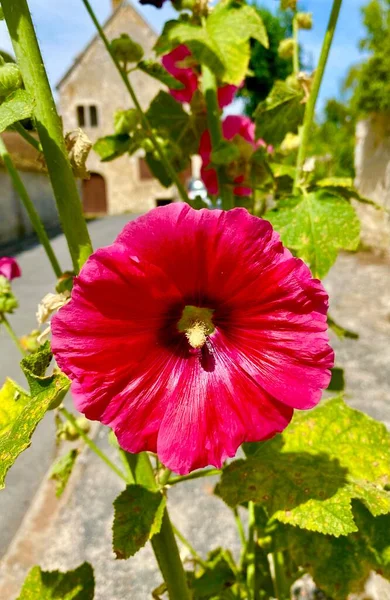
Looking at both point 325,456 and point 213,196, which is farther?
point 213,196

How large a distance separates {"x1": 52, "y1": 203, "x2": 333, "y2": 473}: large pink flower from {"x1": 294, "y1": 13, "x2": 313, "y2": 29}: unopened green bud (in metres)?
0.51

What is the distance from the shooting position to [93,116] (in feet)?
44.2

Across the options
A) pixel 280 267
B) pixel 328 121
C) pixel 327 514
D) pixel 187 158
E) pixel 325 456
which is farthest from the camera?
pixel 328 121

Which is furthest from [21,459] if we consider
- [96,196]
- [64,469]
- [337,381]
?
[96,196]

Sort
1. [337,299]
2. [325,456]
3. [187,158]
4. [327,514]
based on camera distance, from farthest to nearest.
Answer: [337,299] < [187,158] < [325,456] < [327,514]

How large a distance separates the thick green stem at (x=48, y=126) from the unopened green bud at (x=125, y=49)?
10.0 inches

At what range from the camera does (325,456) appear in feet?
2.10

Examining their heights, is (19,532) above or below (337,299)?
above

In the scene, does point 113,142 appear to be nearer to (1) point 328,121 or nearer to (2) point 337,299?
(2) point 337,299

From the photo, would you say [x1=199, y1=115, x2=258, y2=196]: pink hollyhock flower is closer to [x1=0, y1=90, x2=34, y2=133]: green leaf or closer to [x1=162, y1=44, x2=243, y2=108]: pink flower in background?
[x1=162, y1=44, x2=243, y2=108]: pink flower in background

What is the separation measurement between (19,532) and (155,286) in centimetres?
181

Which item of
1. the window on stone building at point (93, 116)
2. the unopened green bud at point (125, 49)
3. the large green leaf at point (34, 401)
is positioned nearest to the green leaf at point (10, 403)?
the large green leaf at point (34, 401)

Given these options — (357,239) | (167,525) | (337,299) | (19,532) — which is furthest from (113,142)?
(337,299)

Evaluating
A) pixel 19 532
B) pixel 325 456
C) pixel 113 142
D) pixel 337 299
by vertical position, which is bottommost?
pixel 337 299
